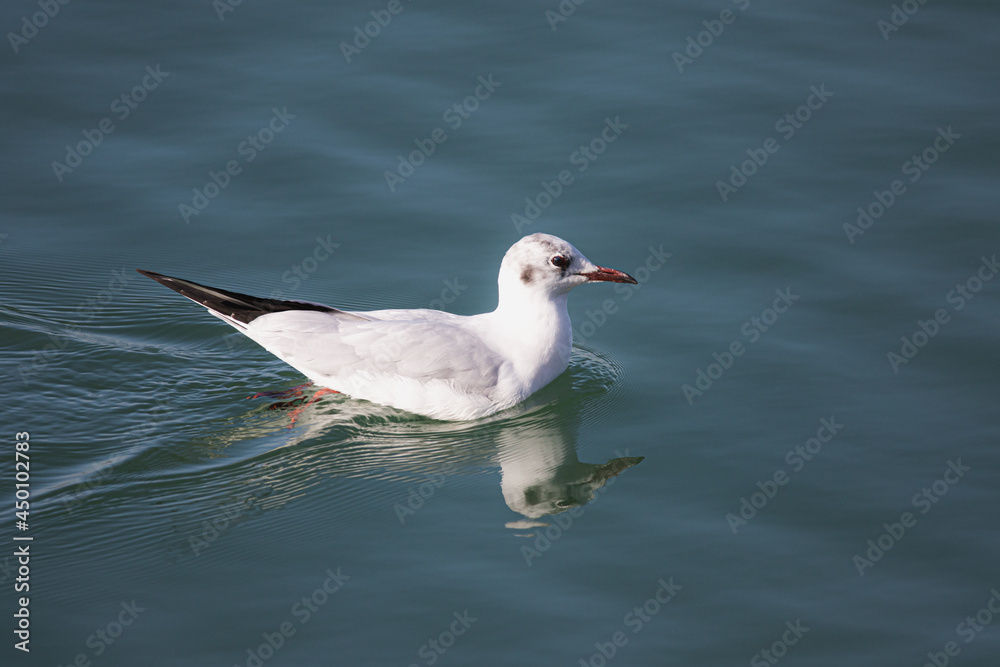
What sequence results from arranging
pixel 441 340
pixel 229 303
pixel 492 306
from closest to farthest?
pixel 441 340, pixel 229 303, pixel 492 306

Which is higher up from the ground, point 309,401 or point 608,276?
point 608,276

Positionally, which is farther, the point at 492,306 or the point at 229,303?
the point at 492,306

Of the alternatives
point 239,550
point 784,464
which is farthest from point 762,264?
point 239,550

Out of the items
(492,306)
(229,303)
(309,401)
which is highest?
(229,303)

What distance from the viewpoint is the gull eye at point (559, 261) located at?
8.64 metres

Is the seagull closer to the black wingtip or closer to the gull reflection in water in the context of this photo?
the black wingtip

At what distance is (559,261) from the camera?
8664mm

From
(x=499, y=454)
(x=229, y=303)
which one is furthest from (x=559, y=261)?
(x=229, y=303)

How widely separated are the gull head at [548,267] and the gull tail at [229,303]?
4.69 ft

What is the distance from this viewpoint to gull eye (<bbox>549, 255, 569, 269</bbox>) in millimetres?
8641

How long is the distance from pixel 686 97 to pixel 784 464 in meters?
5.61

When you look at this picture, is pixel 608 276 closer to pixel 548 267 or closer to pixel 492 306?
pixel 548 267

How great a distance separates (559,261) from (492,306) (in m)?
1.67

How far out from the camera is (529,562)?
7086 millimetres
